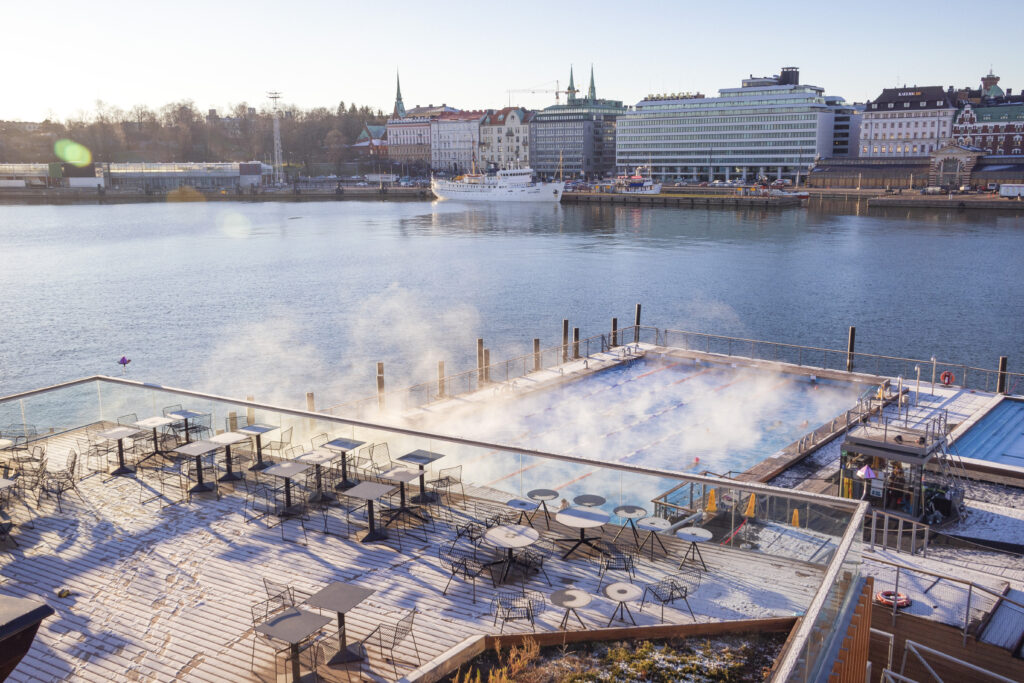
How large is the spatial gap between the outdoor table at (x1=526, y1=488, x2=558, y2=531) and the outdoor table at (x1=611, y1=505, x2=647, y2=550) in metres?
0.98

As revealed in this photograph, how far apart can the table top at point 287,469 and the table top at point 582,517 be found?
3.90 metres

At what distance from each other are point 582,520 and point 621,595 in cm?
125

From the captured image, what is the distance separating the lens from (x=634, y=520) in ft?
32.9

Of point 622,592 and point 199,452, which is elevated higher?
point 199,452

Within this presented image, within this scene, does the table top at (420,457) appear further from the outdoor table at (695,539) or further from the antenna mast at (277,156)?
the antenna mast at (277,156)

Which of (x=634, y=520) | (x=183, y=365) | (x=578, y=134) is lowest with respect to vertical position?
(x=183, y=365)

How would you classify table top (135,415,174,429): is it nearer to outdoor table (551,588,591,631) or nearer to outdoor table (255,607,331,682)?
outdoor table (255,607,331,682)

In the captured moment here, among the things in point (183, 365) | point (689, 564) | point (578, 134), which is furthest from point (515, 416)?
point (578, 134)

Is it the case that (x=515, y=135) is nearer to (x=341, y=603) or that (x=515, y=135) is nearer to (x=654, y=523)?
(x=654, y=523)

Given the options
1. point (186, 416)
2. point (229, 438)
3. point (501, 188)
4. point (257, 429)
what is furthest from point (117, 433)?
point (501, 188)

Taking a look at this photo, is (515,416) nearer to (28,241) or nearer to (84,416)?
(84,416)

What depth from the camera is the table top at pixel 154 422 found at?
14344 millimetres

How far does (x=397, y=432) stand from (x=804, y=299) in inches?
1968

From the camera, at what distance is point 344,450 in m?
12.1
